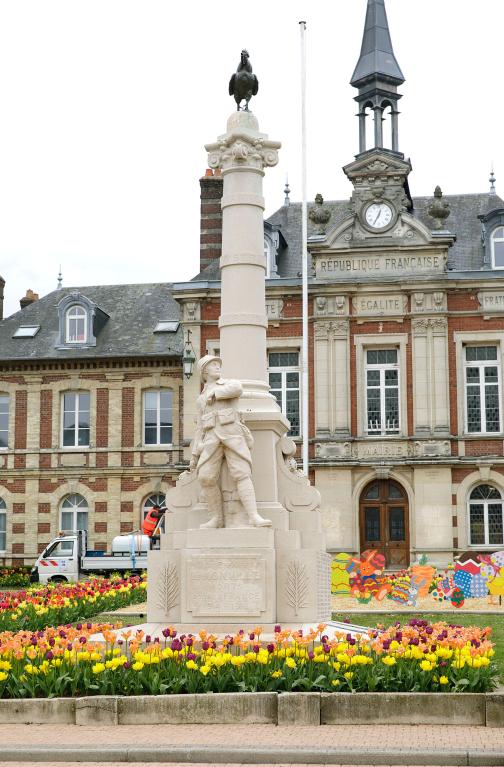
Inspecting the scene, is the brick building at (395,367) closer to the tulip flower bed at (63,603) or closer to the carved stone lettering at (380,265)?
the carved stone lettering at (380,265)

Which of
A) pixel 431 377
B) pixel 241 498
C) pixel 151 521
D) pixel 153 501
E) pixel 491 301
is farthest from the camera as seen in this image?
pixel 153 501

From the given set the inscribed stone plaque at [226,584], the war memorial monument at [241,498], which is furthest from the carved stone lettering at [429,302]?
the inscribed stone plaque at [226,584]

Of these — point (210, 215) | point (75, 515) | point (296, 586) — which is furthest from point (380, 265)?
point (296, 586)

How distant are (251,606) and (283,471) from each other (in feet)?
6.83

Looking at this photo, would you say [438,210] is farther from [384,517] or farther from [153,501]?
[153,501]

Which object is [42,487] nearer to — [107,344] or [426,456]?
[107,344]

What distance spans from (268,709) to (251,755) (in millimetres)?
1282

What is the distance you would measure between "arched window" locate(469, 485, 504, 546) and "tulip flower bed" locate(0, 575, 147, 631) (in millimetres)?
13722

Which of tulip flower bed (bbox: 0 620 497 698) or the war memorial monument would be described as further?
the war memorial monument

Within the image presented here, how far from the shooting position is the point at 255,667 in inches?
420

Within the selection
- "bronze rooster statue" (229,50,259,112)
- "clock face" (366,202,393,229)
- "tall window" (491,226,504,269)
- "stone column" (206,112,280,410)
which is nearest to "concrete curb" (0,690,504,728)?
"stone column" (206,112,280,410)

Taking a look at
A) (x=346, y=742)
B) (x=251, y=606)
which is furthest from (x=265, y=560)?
Result: (x=346, y=742)

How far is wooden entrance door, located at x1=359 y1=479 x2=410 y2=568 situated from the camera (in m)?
35.8

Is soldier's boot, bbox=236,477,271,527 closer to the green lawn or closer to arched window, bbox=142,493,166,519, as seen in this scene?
the green lawn
